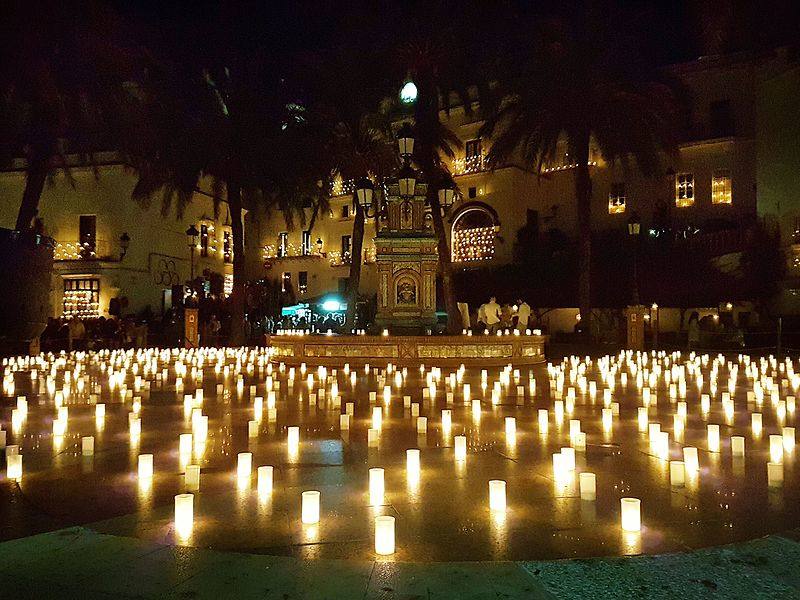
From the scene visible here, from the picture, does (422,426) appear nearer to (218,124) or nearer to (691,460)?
(691,460)

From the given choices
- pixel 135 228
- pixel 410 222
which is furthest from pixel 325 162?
pixel 135 228

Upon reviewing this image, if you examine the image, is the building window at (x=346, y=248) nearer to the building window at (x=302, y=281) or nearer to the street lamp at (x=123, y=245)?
the building window at (x=302, y=281)

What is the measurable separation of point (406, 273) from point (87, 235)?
26.2 meters

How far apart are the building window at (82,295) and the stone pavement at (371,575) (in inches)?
1362

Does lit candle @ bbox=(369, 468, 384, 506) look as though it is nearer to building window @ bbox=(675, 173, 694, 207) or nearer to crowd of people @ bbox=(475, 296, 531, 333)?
crowd of people @ bbox=(475, 296, 531, 333)

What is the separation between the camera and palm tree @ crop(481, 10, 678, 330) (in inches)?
877

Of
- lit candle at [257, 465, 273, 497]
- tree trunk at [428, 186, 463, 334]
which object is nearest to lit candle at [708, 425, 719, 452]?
lit candle at [257, 465, 273, 497]

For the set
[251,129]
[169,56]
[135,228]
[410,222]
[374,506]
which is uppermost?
[169,56]

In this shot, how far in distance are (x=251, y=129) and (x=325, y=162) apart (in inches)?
143

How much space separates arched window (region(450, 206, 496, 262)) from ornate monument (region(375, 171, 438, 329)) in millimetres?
20181

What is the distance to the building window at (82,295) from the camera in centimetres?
3416

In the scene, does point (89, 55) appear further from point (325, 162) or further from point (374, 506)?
point (374, 506)

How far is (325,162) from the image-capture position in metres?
26.4

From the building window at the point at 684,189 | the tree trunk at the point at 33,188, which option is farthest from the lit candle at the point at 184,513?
the building window at the point at 684,189
